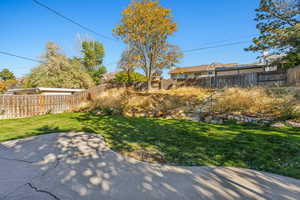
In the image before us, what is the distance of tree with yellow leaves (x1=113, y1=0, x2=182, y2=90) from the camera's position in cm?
920

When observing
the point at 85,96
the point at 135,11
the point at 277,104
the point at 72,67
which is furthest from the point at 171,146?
the point at 72,67

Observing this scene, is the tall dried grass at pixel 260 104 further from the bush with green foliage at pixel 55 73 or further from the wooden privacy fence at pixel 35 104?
the bush with green foliage at pixel 55 73

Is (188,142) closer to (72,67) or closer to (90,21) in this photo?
(90,21)

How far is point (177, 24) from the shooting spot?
32.8 ft

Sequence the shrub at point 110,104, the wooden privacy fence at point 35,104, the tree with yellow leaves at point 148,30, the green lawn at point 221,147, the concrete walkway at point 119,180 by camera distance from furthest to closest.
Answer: the tree with yellow leaves at point 148,30 → the shrub at point 110,104 → the wooden privacy fence at point 35,104 → the green lawn at point 221,147 → the concrete walkway at point 119,180

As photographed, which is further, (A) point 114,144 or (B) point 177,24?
(B) point 177,24

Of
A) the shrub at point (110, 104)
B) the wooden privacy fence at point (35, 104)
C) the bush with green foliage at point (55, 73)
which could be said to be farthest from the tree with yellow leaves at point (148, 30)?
the bush with green foliage at point (55, 73)

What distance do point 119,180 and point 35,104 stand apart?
831 cm

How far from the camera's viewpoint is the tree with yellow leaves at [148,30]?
30.2ft

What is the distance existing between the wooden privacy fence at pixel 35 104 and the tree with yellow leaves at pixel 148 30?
5304mm

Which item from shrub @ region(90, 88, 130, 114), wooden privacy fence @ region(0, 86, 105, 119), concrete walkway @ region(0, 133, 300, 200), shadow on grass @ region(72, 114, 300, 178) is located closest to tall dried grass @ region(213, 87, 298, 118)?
shadow on grass @ region(72, 114, 300, 178)

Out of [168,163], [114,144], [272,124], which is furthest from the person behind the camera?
[272,124]

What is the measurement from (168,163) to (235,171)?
36.4 inches

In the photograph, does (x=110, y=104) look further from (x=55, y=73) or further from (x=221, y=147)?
(x=55, y=73)
